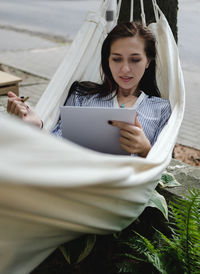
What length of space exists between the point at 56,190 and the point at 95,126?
29.6 inches

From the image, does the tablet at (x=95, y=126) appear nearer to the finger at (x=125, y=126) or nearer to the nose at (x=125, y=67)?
the finger at (x=125, y=126)

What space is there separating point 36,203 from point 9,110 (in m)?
0.98

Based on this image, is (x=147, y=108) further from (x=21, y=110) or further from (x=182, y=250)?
(x=182, y=250)

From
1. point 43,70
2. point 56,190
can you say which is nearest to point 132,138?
point 56,190

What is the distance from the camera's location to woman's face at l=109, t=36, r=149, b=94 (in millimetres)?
2248

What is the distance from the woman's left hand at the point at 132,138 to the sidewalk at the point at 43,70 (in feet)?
5.63

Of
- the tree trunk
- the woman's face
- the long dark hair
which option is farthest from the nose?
the tree trunk

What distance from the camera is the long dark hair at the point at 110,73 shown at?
2312 millimetres

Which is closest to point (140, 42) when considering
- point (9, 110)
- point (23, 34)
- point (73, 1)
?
point (9, 110)

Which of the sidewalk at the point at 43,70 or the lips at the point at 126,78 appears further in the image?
the sidewalk at the point at 43,70

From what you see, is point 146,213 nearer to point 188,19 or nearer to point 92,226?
point 92,226

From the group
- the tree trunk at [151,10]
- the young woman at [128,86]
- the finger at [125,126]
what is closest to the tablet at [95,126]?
the finger at [125,126]

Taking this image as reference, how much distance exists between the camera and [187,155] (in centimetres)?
338

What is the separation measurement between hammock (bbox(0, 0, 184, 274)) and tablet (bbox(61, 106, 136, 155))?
23cm
